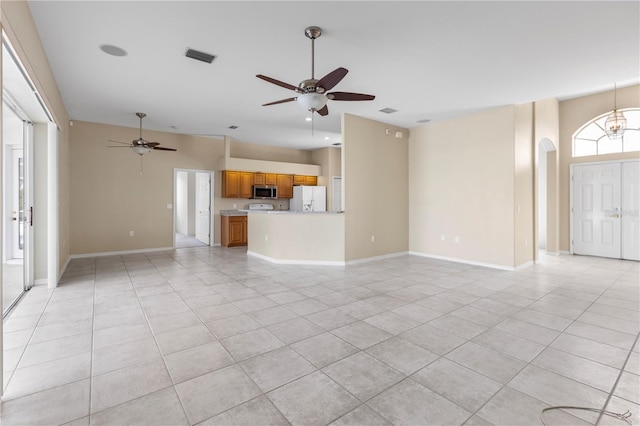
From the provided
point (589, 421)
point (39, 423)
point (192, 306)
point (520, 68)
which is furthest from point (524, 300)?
point (39, 423)

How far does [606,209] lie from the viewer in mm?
6578

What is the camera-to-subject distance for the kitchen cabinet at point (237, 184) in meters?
8.27

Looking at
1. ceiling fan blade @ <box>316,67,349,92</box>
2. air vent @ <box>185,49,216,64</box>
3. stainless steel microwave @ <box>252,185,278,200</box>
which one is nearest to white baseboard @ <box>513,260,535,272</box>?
ceiling fan blade @ <box>316,67,349,92</box>

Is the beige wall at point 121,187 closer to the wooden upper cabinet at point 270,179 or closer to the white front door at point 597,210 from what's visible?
the wooden upper cabinet at point 270,179

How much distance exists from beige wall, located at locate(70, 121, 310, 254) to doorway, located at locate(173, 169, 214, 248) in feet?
1.11

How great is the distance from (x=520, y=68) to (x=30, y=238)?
706 centimetres

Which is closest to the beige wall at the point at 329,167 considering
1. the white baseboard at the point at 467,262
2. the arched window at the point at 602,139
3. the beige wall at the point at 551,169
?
the white baseboard at the point at 467,262

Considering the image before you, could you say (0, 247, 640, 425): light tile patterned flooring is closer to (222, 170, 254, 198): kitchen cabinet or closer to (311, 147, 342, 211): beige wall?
(222, 170, 254, 198): kitchen cabinet

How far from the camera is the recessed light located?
3373 millimetres

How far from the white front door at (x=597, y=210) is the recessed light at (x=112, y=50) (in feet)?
29.5

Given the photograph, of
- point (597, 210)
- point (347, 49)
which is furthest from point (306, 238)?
point (597, 210)

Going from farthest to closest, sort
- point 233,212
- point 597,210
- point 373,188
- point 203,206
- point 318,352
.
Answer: point 203,206 < point 233,212 < point 597,210 < point 373,188 < point 318,352

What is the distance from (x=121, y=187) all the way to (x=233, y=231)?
2790mm

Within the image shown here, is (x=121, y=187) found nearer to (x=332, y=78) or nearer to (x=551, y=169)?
(x=332, y=78)
